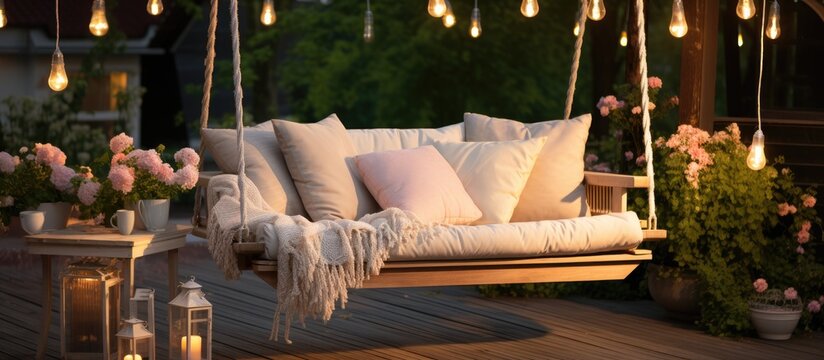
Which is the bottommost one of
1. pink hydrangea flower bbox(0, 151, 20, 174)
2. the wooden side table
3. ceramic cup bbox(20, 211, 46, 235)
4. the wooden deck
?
the wooden deck

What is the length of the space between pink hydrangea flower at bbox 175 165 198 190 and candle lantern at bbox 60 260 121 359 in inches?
16.7

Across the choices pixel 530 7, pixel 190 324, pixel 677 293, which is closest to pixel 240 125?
pixel 190 324

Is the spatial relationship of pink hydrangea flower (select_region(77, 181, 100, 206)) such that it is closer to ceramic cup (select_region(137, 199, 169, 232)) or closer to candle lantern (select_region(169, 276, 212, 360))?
ceramic cup (select_region(137, 199, 169, 232))

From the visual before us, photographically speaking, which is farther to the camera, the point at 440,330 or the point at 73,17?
the point at 73,17

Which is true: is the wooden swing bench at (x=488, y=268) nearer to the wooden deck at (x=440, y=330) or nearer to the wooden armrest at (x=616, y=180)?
the wooden armrest at (x=616, y=180)

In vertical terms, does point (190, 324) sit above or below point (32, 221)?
below

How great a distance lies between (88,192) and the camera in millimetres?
5113

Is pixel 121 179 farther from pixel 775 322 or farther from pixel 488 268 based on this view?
pixel 775 322

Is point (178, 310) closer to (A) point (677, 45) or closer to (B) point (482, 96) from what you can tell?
(B) point (482, 96)

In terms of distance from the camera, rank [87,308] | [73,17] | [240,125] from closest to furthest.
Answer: [240,125], [87,308], [73,17]

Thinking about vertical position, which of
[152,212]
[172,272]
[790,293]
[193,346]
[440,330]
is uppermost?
[152,212]

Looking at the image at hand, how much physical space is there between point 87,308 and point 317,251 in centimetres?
96

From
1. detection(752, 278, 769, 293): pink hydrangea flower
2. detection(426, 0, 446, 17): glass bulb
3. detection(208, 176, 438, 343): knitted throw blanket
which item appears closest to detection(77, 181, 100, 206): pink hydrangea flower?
detection(208, 176, 438, 343): knitted throw blanket

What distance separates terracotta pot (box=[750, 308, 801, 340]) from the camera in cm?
593
